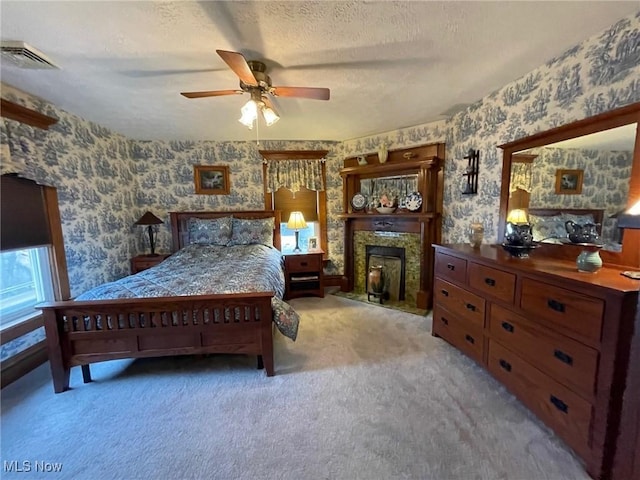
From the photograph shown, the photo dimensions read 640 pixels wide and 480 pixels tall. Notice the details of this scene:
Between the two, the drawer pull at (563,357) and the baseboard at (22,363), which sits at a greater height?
the drawer pull at (563,357)

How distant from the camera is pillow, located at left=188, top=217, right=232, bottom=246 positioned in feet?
12.5

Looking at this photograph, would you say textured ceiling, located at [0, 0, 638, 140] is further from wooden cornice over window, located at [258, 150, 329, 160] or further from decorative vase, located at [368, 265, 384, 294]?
decorative vase, located at [368, 265, 384, 294]

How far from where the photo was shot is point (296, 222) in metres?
3.95

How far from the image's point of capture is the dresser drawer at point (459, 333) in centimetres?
213

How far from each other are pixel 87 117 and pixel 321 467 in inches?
154

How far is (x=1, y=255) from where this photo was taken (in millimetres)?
2215

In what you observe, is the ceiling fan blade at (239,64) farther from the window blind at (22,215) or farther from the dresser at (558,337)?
the window blind at (22,215)

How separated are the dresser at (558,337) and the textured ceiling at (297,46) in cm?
143

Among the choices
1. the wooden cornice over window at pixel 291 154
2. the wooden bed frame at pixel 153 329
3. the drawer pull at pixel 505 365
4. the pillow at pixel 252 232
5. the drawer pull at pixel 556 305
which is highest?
the wooden cornice over window at pixel 291 154

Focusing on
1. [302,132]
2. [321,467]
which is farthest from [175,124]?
[321,467]

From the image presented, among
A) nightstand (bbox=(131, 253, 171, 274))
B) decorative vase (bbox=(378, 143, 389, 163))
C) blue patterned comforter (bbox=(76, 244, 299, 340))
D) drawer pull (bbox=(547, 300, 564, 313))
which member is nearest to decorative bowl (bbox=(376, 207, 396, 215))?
decorative vase (bbox=(378, 143, 389, 163))

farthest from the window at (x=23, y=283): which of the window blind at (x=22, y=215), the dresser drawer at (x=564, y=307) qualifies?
the dresser drawer at (x=564, y=307)

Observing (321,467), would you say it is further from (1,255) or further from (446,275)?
(1,255)

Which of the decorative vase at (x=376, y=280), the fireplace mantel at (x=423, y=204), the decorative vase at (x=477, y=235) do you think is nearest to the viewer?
the decorative vase at (x=477, y=235)
